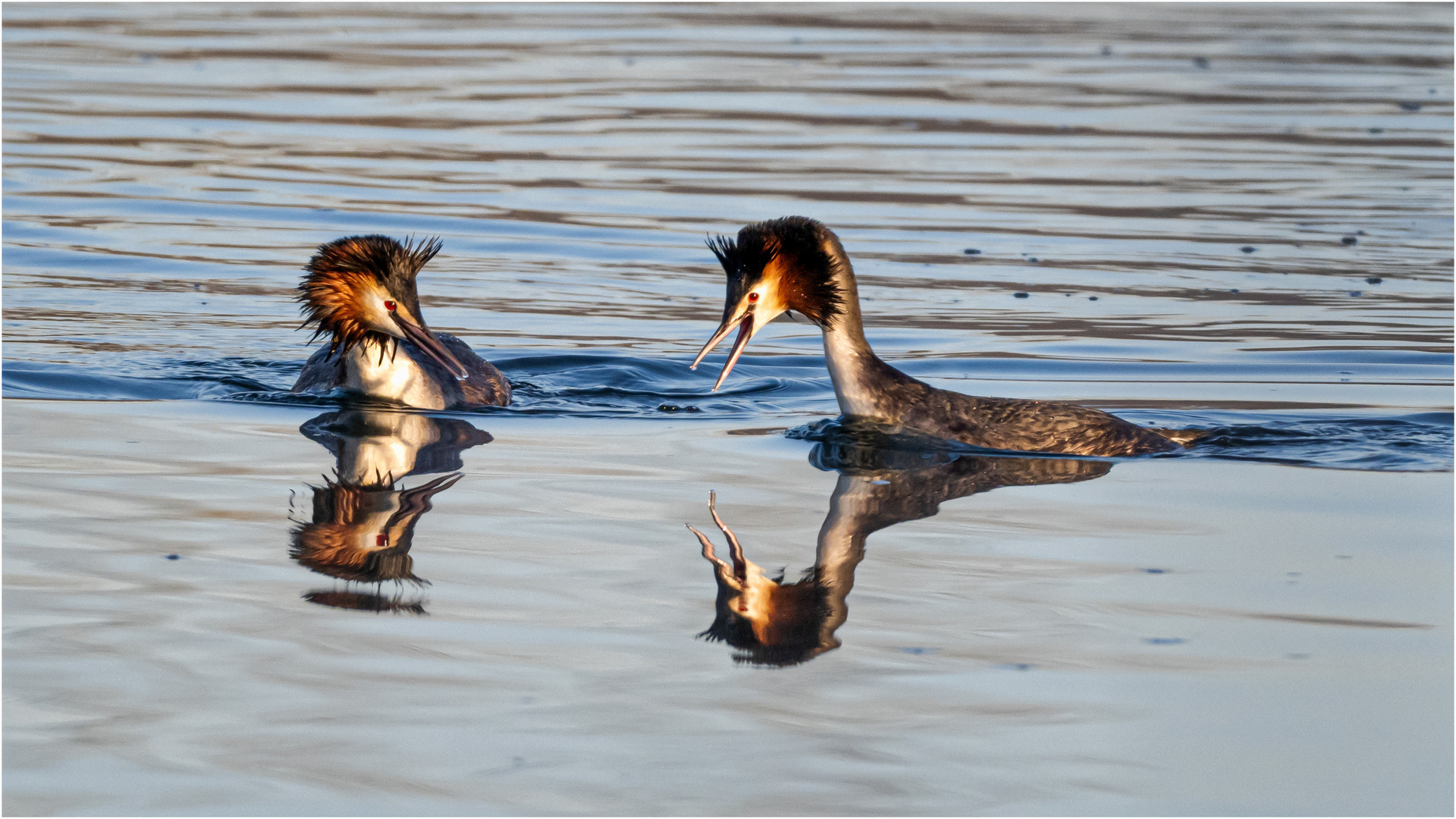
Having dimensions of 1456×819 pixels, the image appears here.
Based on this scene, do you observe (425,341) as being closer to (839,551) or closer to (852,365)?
(852,365)

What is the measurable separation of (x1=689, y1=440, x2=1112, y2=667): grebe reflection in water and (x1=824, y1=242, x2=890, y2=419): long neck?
8.1 inches


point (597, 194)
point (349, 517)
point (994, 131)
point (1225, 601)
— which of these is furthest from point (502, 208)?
point (1225, 601)

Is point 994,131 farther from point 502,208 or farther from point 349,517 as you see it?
point 349,517

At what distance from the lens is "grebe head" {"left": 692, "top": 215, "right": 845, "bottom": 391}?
8555mm

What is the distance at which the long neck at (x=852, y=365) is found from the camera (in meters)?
8.88

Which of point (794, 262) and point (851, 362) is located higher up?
point (794, 262)

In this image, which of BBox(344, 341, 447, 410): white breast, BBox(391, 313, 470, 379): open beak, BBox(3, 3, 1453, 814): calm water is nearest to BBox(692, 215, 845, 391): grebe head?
BBox(3, 3, 1453, 814): calm water

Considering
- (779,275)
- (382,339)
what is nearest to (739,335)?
(779,275)

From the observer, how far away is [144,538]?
→ 6957 millimetres

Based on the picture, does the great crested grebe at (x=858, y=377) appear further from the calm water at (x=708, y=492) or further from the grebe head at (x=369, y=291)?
the grebe head at (x=369, y=291)

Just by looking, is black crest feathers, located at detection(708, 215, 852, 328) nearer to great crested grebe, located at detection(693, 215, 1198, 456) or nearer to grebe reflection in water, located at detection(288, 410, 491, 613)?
great crested grebe, located at detection(693, 215, 1198, 456)

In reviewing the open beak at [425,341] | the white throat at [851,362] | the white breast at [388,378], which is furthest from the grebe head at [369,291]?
the white throat at [851,362]

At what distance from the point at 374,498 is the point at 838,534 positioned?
2.01 metres

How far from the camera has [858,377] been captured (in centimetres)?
902
